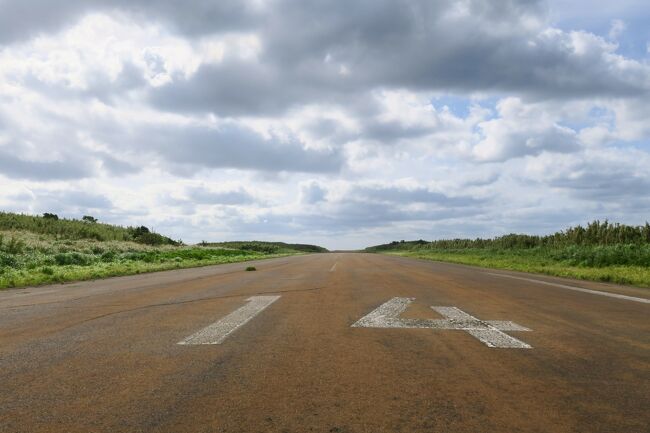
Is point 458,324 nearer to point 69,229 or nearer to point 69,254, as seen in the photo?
point 69,254

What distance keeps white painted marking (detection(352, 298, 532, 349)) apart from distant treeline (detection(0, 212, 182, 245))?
42749 mm

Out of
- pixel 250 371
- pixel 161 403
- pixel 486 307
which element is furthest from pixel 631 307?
pixel 161 403

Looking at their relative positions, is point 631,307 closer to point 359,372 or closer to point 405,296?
point 405,296

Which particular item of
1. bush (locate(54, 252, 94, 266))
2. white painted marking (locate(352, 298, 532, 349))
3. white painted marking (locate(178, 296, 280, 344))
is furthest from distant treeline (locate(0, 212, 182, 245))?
white painted marking (locate(352, 298, 532, 349))

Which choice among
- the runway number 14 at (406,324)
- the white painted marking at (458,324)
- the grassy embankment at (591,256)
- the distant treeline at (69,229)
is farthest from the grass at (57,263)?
the grassy embankment at (591,256)

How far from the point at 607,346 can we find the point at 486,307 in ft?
11.1

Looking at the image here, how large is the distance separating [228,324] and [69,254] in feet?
80.8

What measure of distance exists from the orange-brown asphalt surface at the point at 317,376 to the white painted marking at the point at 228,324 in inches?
7.0

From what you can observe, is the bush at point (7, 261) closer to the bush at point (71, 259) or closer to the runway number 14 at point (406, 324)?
the bush at point (71, 259)

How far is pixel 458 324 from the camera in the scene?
279 inches

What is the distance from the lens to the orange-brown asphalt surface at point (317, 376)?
3334 mm

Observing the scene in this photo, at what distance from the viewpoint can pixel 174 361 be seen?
4867mm

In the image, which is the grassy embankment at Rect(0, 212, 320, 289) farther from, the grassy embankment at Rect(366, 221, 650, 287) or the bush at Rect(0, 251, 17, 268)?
the grassy embankment at Rect(366, 221, 650, 287)

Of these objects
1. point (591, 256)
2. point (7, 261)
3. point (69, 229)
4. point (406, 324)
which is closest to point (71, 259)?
point (7, 261)
